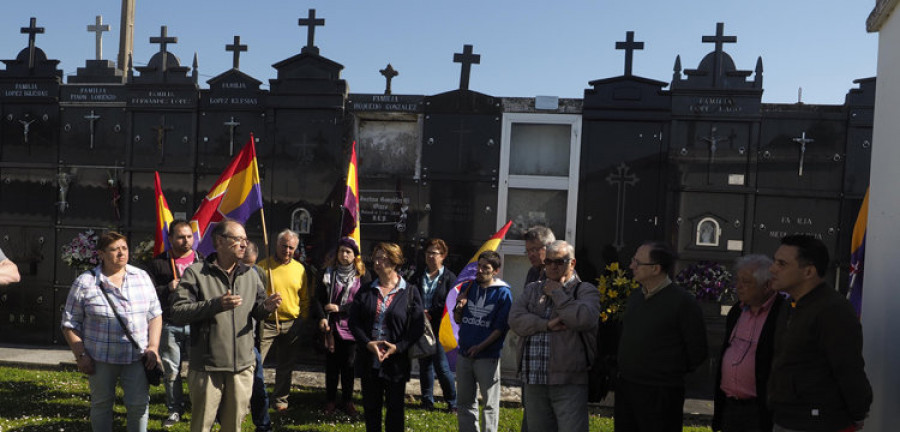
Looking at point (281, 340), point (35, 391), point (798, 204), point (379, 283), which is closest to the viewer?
point (379, 283)

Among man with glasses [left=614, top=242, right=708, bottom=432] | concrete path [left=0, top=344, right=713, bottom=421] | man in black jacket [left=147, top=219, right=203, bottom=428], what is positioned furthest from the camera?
concrete path [left=0, top=344, right=713, bottom=421]

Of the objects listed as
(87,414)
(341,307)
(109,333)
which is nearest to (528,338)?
(341,307)

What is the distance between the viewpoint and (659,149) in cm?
812

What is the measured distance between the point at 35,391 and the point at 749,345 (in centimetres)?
668

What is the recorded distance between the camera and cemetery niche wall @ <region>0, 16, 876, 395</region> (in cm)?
794

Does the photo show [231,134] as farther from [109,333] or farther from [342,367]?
[109,333]

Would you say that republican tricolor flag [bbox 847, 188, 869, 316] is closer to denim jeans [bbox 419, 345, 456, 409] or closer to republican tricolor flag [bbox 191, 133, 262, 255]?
denim jeans [bbox 419, 345, 456, 409]

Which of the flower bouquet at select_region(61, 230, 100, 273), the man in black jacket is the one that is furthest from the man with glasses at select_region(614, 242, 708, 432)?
the flower bouquet at select_region(61, 230, 100, 273)

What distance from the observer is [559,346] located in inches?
173

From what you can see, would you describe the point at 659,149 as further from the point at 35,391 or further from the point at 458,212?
the point at 35,391

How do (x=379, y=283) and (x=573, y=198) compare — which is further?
(x=573, y=198)

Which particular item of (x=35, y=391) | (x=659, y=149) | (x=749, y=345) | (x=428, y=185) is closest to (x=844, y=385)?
(x=749, y=345)

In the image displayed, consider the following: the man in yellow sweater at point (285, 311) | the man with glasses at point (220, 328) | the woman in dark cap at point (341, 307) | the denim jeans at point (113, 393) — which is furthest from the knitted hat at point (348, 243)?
the denim jeans at point (113, 393)

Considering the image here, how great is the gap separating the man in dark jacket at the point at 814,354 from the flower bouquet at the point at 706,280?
4.18 m
